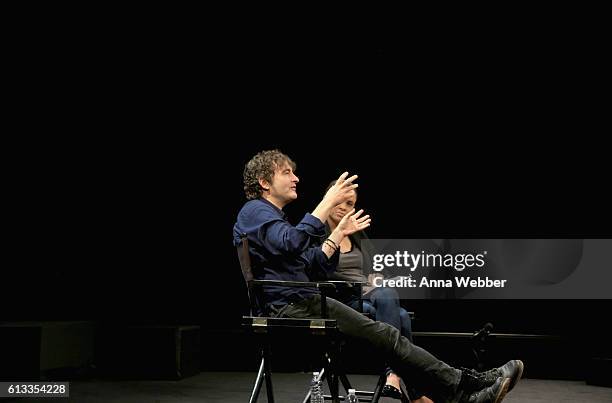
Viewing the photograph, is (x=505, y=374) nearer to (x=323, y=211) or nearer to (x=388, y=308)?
(x=388, y=308)

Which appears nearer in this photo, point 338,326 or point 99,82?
point 338,326

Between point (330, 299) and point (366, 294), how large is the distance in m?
0.88

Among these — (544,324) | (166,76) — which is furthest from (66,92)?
(544,324)

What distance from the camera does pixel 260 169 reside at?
2777 mm

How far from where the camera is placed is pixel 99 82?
6086mm

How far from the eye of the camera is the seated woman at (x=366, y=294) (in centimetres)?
325

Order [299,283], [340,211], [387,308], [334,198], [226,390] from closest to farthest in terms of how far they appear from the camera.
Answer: [299,283] < [334,198] < [387,308] < [340,211] < [226,390]

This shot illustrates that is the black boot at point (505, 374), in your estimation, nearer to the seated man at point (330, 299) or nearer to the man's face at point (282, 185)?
the seated man at point (330, 299)

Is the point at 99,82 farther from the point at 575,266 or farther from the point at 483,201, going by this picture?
the point at 575,266

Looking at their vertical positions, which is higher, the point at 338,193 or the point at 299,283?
the point at 338,193

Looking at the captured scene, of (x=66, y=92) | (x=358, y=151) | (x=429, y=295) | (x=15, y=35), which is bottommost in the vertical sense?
(x=429, y=295)

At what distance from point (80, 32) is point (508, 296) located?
13.9 ft

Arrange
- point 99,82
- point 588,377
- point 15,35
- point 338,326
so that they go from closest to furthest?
point 338,326 → point 588,377 → point 15,35 → point 99,82

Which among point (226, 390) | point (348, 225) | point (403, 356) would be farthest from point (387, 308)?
point (226, 390)
